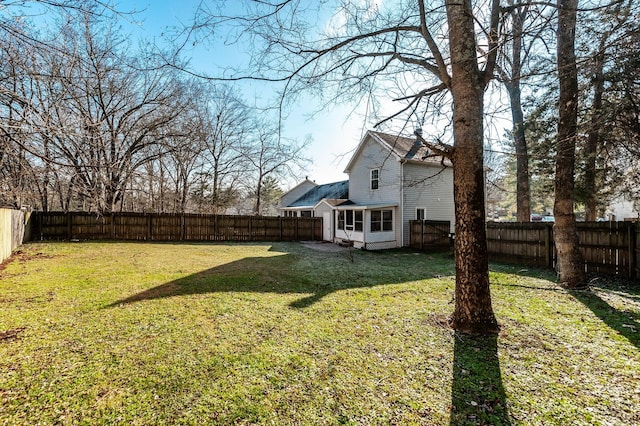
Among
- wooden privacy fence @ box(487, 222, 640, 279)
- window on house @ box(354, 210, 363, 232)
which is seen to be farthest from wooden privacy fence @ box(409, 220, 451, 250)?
wooden privacy fence @ box(487, 222, 640, 279)

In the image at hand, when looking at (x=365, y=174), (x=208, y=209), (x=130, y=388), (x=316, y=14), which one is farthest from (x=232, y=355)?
(x=208, y=209)

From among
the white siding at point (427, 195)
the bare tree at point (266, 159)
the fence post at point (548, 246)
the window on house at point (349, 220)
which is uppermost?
the bare tree at point (266, 159)

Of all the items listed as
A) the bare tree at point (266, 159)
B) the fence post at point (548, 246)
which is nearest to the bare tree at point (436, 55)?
the fence post at point (548, 246)

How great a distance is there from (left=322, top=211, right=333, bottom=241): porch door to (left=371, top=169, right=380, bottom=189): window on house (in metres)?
3.08

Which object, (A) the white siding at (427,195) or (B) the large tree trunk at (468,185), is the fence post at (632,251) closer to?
(B) the large tree trunk at (468,185)

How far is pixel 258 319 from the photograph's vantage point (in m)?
4.14

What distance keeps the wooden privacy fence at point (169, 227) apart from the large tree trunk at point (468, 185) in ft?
46.8

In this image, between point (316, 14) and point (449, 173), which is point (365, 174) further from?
point (316, 14)

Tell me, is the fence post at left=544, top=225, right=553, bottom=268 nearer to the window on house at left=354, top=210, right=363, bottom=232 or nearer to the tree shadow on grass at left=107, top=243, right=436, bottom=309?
the tree shadow on grass at left=107, top=243, right=436, bottom=309

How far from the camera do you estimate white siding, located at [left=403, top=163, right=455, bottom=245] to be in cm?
1391

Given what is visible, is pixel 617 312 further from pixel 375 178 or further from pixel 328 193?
pixel 328 193

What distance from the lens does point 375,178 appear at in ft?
50.7

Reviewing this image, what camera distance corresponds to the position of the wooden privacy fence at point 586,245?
634cm

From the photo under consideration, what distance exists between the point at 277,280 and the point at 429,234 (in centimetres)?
898
